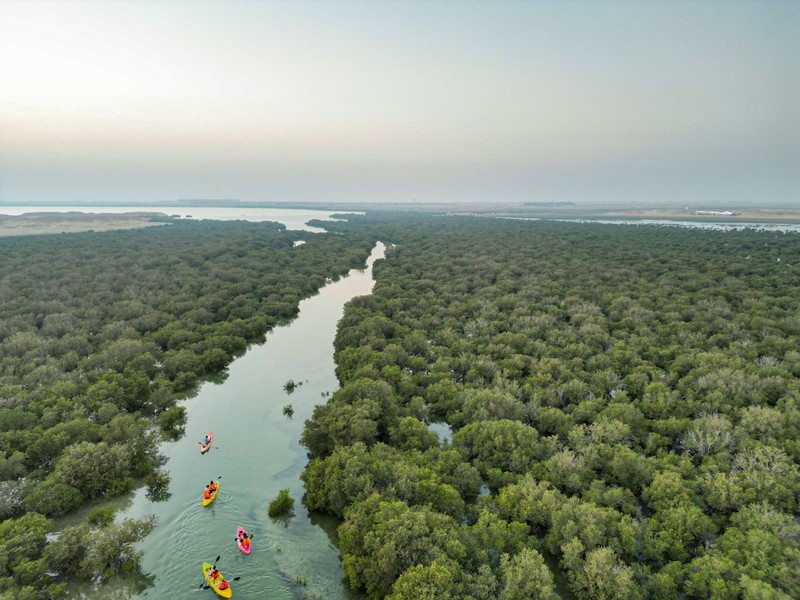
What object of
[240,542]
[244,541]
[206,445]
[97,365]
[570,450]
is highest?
[97,365]

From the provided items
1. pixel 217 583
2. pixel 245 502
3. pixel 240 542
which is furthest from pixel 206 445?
pixel 217 583

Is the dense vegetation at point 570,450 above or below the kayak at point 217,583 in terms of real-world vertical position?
above

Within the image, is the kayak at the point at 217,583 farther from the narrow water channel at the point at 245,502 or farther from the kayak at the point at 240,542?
the kayak at the point at 240,542

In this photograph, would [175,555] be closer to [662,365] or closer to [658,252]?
[662,365]

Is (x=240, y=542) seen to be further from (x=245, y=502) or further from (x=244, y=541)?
(x=245, y=502)

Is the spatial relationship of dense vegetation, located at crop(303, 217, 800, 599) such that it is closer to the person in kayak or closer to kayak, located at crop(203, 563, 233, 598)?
the person in kayak

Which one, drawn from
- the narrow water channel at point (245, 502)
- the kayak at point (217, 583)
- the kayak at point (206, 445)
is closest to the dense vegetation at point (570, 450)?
the narrow water channel at point (245, 502)

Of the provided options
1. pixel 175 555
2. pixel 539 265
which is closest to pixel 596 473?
pixel 175 555
